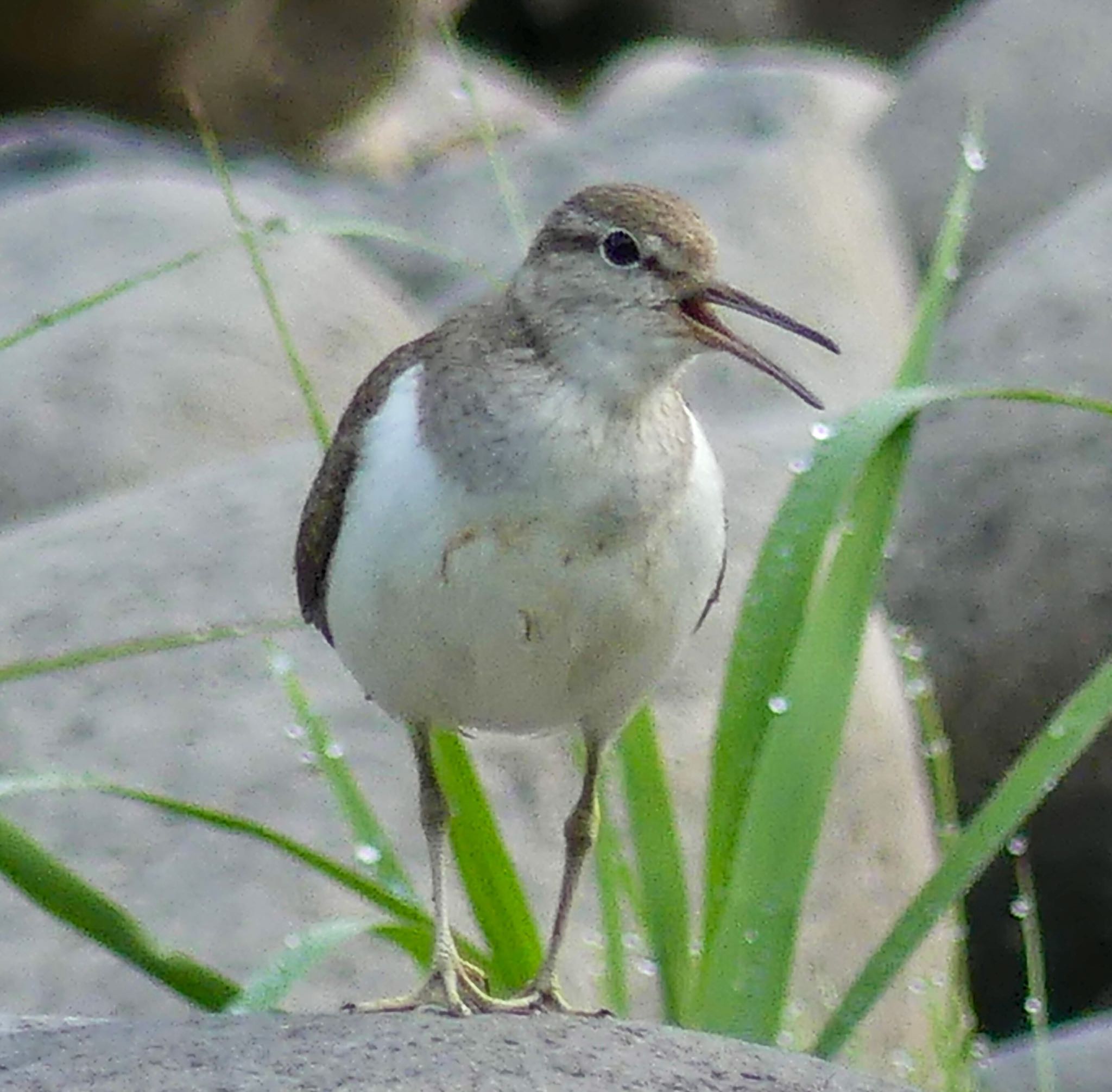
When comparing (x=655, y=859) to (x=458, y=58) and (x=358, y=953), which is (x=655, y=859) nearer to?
(x=358, y=953)

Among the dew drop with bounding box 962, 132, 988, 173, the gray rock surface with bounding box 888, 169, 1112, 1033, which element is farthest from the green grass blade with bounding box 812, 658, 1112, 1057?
the gray rock surface with bounding box 888, 169, 1112, 1033

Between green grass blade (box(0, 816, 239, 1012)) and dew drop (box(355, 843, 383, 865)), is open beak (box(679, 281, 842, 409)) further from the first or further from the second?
green grass blade (box(0, 816, 239, 1012))

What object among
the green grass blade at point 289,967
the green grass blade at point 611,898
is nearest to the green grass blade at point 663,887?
the green grass blade at point 611,898

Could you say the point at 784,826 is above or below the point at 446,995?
above

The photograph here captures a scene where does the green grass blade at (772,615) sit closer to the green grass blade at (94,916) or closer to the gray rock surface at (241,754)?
the green grass blade at (94,916)

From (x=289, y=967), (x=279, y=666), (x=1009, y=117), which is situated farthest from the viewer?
(x=1009, y=117)

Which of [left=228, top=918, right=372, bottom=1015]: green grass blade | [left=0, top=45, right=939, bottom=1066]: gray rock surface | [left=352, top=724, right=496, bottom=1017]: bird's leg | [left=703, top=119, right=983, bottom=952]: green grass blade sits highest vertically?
[left=703, top=119, right=983, bottom=952]: green grass blade

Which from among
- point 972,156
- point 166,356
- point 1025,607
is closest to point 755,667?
point 972,156

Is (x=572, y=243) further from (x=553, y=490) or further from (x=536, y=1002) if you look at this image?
(x=536, y=1002)
